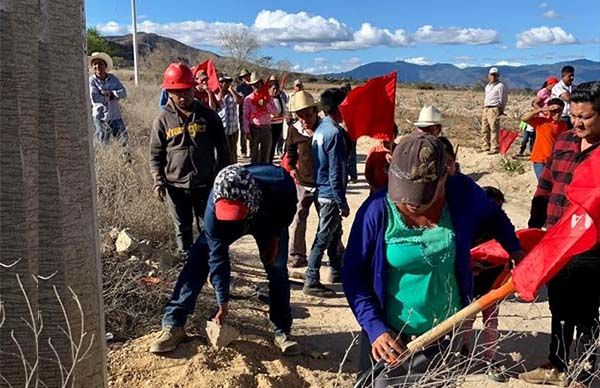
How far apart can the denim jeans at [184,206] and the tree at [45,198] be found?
117 inches

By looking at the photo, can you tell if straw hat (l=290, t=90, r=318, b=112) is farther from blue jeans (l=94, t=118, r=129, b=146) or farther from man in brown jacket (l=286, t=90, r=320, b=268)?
blue jeans (l=94, t=118, r=129, b=146)

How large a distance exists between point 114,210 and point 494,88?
387 inches

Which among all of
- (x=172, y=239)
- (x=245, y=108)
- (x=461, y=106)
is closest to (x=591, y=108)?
(x=172, y=239)

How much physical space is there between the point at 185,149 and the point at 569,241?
3.57m

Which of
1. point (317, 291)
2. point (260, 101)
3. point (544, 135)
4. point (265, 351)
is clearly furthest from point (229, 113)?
point (265, 351)

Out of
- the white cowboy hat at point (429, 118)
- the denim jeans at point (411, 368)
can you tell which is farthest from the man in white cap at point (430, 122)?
the denim jeans at point (411, 368)

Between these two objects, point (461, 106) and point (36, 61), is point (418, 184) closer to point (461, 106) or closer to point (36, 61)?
point (36, 61)

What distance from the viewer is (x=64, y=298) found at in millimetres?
2695

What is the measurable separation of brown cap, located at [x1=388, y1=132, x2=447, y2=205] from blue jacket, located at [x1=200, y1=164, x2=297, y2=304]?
1395mm

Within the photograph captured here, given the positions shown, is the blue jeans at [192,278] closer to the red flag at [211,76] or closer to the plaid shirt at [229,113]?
the red flag at [211,76]

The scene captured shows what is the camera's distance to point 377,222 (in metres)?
2.81

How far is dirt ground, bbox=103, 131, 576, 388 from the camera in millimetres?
3975

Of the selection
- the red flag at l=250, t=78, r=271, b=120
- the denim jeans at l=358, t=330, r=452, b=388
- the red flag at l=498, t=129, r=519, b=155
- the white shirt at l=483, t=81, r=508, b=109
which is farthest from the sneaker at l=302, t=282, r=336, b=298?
the white shirt at l=483, t=81, r=508, b=109

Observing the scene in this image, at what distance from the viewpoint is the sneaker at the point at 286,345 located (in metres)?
4.52
